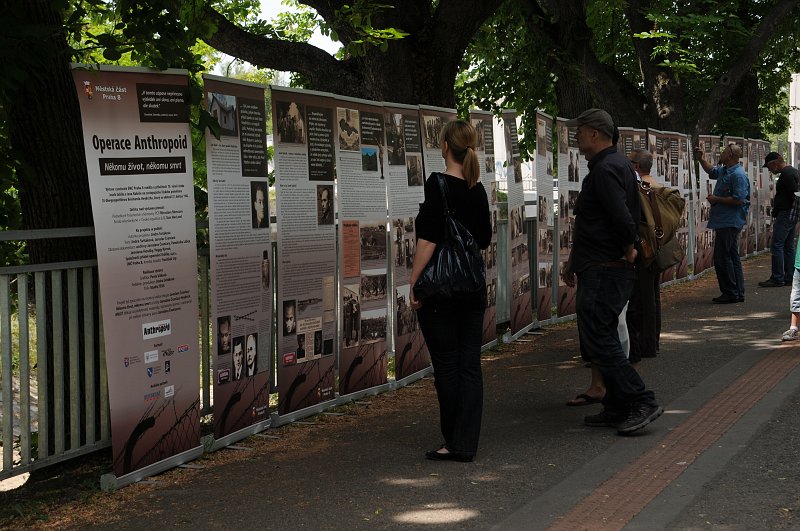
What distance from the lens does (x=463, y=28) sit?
11578mm

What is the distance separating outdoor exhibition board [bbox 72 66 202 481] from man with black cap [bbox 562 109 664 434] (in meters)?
2.49

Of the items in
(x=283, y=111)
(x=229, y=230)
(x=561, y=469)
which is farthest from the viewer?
(x=283, y=111)

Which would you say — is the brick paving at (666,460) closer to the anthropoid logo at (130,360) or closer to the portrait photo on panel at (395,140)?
the anthropoid logo at (130,360)

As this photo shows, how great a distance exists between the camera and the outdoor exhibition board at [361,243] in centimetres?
798

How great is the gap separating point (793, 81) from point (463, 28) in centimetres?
2341

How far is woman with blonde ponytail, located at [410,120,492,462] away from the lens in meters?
6.31

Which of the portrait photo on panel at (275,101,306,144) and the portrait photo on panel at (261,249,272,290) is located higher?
the portrait photo on panel at (275,101,306,144)

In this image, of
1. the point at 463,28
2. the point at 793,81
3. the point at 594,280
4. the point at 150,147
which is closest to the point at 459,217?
the point at 594,280

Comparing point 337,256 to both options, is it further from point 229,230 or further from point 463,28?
point 463,28

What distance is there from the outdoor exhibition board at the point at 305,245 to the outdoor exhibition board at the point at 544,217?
179 inches

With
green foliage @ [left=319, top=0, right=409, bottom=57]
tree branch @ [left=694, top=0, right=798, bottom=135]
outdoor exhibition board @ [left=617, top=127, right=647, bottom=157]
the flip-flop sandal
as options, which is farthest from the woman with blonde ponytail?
tree branch @ [left=694, top=0, right=798, bottom=135]

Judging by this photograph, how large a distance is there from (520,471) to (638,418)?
45.7 inches

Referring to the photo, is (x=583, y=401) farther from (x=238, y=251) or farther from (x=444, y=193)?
(x=238, y=251)

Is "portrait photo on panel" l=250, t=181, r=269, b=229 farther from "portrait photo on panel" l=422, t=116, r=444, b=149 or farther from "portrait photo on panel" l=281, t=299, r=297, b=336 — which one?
"portrait photo on panel" l=422, t=116, r=444, b=149
